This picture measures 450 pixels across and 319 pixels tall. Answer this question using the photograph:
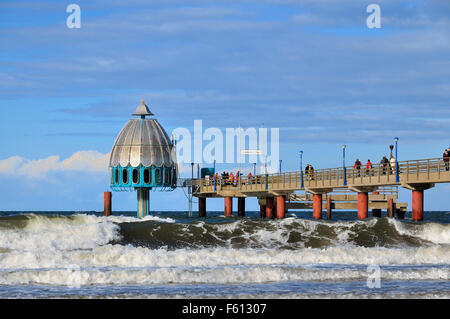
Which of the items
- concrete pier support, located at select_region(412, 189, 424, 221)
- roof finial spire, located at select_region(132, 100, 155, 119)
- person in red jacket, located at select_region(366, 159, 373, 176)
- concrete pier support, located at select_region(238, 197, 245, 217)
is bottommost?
concrete pier support, located at select_region(238, 197, 245, 217)

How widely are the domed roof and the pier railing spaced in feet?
19.6

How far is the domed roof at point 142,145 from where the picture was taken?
188 ft

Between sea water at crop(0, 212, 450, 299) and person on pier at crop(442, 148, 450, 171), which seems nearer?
sea water at crop(0, 212, 450, 299)

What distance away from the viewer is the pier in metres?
40.1

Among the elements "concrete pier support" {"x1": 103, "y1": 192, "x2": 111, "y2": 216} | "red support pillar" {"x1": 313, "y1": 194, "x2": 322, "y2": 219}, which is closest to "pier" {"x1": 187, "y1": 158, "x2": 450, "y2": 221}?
"red support pillar" {"x1": 313, "y1": 194, "x2": 322, "y2": 219}

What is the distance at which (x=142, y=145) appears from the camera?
5744 centimetres

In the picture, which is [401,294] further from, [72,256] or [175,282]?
[72,256]

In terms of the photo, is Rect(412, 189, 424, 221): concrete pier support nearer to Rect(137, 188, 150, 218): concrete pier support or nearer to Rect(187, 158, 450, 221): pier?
Rect(187, 158, 450, 221): pier

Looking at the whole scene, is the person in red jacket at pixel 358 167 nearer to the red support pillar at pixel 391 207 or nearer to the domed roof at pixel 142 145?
the red support pillar at pixel 391 207

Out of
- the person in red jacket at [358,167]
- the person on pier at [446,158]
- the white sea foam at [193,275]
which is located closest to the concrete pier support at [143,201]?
the person in red jacket at [358,167]

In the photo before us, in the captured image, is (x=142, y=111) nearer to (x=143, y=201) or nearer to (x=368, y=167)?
(x=143, y=201)
